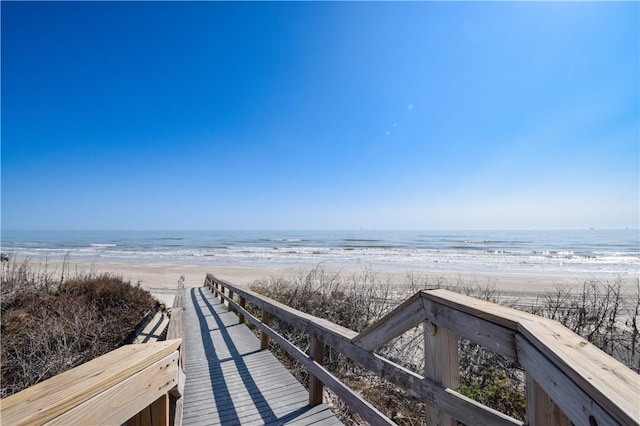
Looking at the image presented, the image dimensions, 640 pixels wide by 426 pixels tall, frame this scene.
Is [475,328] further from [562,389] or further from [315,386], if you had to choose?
[315,386]

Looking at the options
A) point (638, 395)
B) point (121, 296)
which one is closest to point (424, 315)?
point (638, 395)

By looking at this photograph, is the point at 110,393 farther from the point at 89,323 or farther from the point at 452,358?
the point at 89,323

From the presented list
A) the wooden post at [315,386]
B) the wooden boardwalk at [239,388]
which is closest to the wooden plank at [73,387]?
the wooden post at [315,386]

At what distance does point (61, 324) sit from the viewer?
20.4ft

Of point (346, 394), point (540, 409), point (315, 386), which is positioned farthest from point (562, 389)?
point (315, 386)

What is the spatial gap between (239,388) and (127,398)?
3.54m

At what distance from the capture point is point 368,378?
203 inches

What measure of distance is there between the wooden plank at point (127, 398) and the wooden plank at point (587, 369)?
4.35 ft

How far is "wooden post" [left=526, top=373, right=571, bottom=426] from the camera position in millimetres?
1064

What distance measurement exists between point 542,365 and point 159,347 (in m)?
1.38

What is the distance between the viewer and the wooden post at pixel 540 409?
1.06 m

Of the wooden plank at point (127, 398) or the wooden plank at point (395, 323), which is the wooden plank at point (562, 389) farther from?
the wooden plank at point (127, 398)

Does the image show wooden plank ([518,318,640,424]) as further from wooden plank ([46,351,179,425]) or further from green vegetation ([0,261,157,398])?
green vegetation ([0,261,157,398])

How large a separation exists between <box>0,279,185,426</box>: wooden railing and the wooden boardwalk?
249 centimetres
